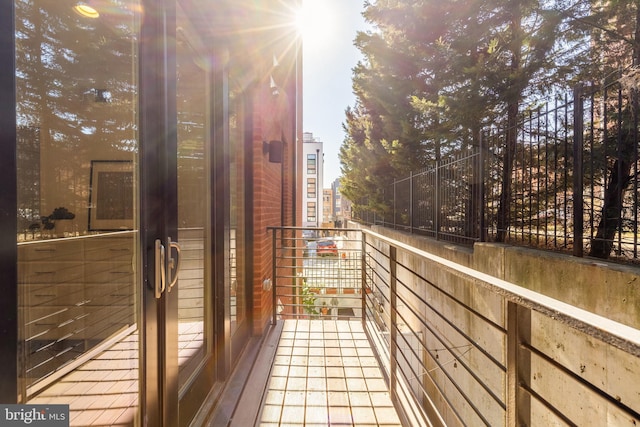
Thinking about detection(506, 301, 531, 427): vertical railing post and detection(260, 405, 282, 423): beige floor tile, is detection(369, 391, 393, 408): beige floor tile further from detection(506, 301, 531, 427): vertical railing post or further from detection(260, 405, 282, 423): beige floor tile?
detection(506, 301, 531, 427): vertical railing post

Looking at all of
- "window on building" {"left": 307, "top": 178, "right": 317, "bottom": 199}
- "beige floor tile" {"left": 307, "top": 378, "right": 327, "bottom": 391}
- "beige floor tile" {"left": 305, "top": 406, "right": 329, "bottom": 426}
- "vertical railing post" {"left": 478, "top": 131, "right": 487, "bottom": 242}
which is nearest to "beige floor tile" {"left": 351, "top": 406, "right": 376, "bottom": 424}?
"beige floor tile" {"left": 305, "top": 406, "right": 329, "bottom": 426}

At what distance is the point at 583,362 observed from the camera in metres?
1.76

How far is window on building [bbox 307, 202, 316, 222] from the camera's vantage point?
3013 cm

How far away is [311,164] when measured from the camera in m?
31.0

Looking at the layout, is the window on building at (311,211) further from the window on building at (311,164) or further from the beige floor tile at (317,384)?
the beige floor tile at (317,384)

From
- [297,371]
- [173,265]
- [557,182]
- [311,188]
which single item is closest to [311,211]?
[311,188]

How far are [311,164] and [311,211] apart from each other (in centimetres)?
517

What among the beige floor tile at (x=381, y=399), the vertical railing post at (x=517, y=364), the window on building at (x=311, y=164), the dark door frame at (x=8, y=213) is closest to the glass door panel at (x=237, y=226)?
the beige floor tile at (x=381, y=399)

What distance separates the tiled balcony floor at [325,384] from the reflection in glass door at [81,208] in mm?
1054

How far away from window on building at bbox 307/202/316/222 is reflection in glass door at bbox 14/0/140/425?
94.6 feet

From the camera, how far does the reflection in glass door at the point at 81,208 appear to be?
2.64 ft

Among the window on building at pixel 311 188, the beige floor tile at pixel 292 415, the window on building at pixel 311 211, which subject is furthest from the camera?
the window on building at pixel 311 188

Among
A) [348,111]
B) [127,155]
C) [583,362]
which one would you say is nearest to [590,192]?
[583,362]

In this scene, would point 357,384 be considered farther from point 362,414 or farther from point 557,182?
point 557,182
